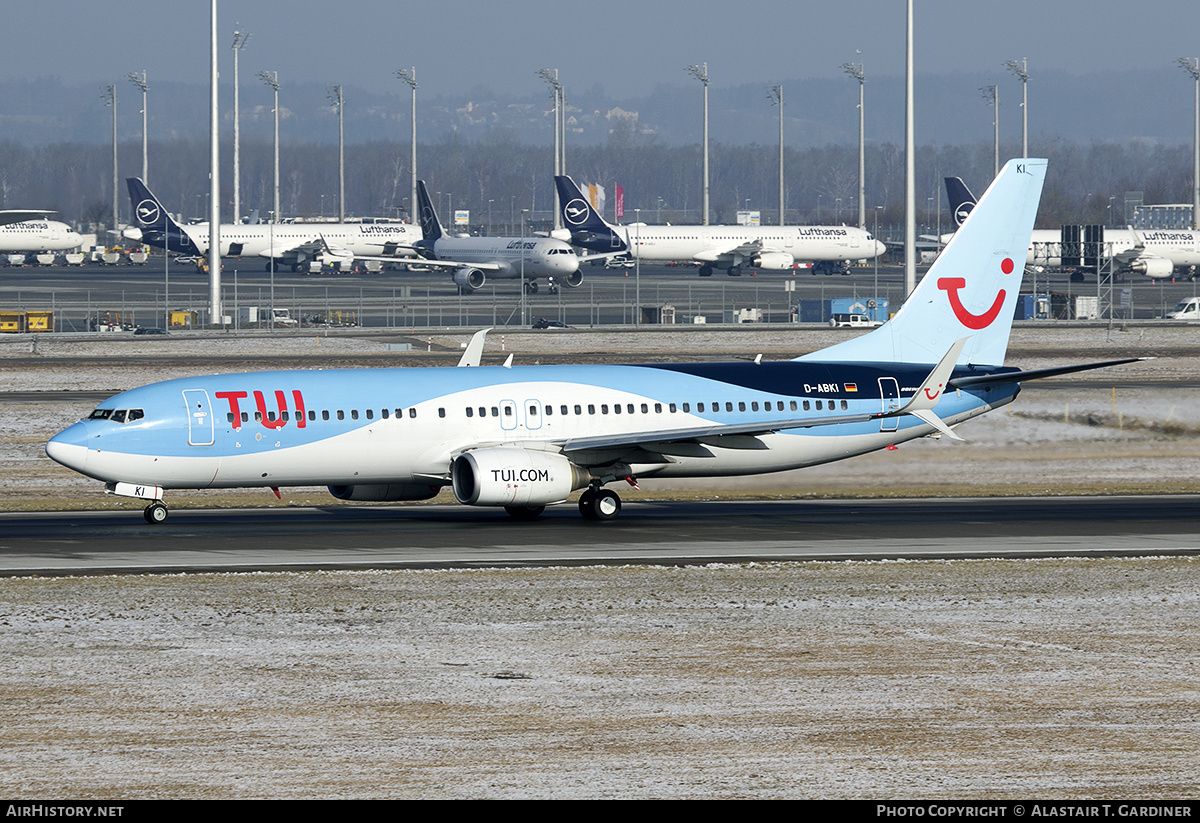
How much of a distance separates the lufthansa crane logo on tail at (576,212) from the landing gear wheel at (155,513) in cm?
12594

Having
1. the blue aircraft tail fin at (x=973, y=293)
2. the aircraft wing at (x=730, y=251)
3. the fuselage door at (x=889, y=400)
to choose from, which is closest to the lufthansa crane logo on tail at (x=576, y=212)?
the aircraft wing at (x=730, y=251)

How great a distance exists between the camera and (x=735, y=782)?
1736cm

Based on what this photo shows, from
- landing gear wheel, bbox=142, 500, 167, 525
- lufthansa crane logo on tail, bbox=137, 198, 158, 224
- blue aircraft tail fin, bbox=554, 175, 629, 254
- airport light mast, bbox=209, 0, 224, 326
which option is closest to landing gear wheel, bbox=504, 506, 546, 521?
landing gear wheel, bbox=142, 500, 167, 525

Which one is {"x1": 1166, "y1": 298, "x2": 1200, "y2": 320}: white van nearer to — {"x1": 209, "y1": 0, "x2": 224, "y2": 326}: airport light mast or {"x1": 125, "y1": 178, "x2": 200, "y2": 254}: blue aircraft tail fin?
{"x1": 209, "y1": 0, "x2": 224, "y2": 326}: airport light mast

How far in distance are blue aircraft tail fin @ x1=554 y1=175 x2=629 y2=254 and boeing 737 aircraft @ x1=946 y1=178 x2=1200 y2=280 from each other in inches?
1352

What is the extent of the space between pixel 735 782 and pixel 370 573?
17145 millimetres

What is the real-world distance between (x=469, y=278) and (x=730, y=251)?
44874 mm

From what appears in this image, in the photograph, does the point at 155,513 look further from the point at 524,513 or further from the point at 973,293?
the point at 973,293

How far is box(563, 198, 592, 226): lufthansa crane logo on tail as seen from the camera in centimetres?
16650

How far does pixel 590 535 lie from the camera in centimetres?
4016

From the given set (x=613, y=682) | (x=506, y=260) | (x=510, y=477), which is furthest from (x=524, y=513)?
(x=506, y=260)

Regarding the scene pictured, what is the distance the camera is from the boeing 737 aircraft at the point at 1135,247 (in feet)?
523

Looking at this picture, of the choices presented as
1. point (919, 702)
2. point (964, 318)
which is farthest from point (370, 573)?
point (964, 318)

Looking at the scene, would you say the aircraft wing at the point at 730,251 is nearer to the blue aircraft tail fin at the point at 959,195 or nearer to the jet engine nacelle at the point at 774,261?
the jet engine nacelle at the point at 774,261
